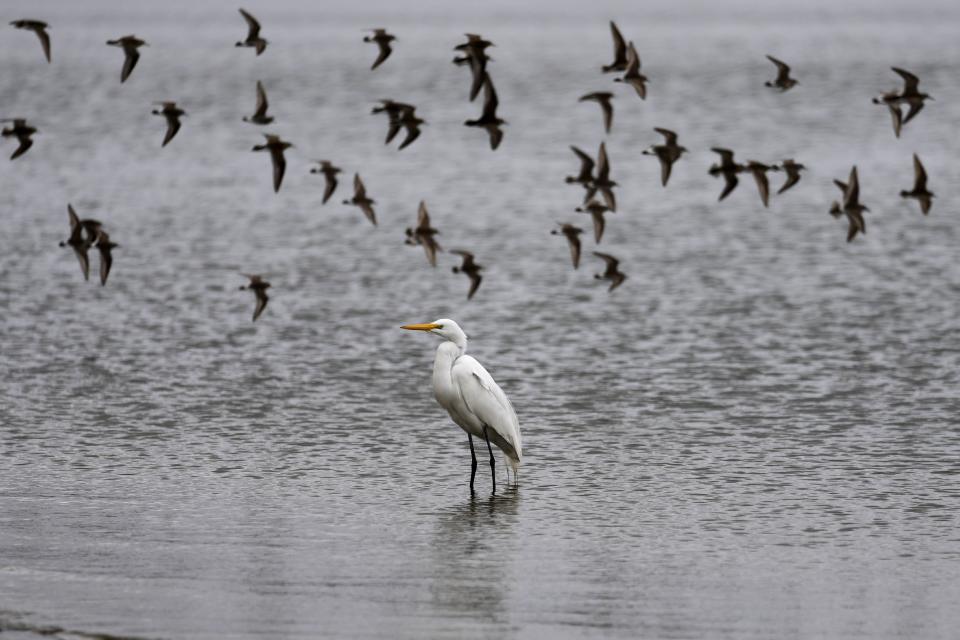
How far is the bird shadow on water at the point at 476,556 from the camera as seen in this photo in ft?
41.8

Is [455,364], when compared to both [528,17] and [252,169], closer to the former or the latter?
[252,169]

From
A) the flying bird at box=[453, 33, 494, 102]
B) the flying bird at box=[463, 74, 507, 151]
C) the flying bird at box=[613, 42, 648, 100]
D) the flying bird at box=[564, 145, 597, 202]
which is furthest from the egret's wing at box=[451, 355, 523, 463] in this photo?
the flying bird at box=[613, 42, 648, 100]

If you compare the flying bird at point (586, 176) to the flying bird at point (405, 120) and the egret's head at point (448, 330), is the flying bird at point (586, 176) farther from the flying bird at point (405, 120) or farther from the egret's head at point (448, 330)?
the egret's head at point (448, 330)

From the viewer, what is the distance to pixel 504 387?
21469 mm

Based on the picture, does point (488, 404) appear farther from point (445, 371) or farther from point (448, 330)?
point (448, 330)

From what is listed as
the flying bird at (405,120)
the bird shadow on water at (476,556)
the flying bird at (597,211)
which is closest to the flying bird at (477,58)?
the flying bird at (405,120)

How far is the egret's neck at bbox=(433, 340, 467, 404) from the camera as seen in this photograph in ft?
54.4

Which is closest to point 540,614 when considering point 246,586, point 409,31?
point 246,586

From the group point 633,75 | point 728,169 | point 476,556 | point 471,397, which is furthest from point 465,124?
point 476,556

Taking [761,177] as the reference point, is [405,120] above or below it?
above

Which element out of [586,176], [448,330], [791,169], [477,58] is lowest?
[448,330]

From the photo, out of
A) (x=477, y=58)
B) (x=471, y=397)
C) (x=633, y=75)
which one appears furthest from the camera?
(x=633, y=75)

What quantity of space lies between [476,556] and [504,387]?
738 centimetres

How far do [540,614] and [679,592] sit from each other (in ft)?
4.20
